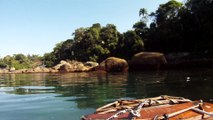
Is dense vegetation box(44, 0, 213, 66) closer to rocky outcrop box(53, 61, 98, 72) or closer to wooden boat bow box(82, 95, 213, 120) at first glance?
rocky outcrop box(53, 61, 98, 72)

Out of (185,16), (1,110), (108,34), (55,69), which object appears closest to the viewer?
(1,110)

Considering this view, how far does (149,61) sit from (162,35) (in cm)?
877

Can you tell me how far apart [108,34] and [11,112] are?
1587 inches

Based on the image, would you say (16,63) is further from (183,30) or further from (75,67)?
(183,30)

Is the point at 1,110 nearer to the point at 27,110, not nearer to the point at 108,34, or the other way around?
the point at 27,110

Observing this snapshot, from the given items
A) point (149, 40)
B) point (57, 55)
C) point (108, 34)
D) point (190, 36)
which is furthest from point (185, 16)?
point (57, 55)

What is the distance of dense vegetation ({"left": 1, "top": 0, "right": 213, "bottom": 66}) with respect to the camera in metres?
39.8

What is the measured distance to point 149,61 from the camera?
1339 inches

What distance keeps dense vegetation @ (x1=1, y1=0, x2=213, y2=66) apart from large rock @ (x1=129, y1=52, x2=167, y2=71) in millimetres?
7262

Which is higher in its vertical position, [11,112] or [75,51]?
[75,51]

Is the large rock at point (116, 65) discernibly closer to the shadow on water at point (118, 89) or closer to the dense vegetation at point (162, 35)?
the dense vegetation at point (162, 35)

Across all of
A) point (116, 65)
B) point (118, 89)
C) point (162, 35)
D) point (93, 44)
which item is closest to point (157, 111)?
point (118, 89)

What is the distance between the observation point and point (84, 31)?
5703 cm

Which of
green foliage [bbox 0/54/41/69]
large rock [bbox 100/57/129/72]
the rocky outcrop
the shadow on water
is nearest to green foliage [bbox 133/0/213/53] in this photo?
the rocky outcrop
